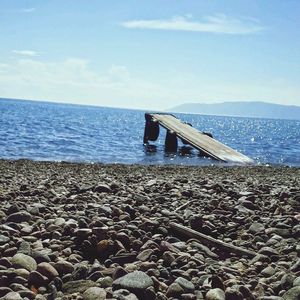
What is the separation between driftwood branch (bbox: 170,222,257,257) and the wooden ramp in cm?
1698

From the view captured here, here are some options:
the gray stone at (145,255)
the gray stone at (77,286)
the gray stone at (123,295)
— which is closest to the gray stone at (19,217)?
the gray stone at (145,255)

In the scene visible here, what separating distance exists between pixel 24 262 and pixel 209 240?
6.89 ft

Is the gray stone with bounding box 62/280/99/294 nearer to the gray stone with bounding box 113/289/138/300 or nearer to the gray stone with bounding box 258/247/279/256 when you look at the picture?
the gray stone with bounding box 113/289/138/300

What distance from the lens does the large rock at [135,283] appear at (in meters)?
3.61

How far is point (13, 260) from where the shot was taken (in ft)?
13.6

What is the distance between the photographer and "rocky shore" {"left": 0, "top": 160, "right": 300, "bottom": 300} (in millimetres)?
3703

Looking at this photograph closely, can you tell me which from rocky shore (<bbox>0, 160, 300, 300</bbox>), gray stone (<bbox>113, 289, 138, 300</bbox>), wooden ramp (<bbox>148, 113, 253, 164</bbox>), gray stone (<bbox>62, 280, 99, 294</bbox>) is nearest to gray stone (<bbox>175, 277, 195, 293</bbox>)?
rocky shore (<bbox>0, 160, 300, 300</bbox>)

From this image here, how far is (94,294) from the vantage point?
3500 millimetres

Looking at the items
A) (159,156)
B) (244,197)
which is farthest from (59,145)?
(244,197)

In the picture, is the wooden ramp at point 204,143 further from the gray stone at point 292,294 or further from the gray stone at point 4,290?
the gray stone at point 4,290

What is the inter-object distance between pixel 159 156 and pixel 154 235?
70.7 ft

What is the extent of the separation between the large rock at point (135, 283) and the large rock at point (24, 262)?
856 mm

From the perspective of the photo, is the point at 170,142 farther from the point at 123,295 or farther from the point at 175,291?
the point at 123,295

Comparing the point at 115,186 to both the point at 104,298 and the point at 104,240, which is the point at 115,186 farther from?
the point at 104,298
